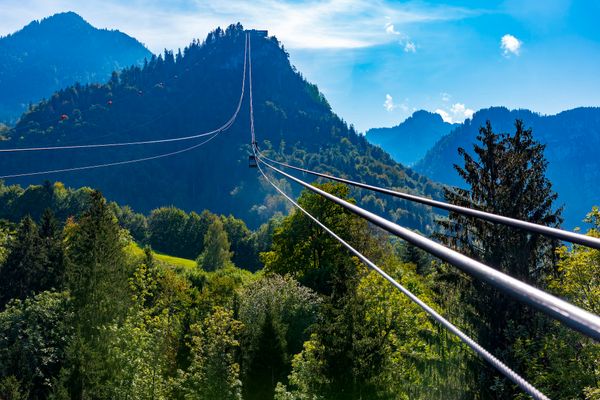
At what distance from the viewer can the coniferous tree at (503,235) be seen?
70.2ft

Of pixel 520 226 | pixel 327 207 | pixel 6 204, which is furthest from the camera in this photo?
pixel 6 204

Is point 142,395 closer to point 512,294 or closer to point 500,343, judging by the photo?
point 500,343

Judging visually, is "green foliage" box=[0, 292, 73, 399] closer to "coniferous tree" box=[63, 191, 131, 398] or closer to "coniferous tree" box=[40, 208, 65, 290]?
"coniferous tree" box=[63, 191, 131, 398]

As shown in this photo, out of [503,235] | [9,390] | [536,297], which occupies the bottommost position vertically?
[9,390]

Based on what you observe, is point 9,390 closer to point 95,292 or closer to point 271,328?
point 95,292

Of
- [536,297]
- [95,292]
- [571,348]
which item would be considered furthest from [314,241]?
[536,297]

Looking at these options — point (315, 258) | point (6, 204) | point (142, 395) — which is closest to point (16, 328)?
point (142, 395)

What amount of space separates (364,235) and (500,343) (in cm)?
3123

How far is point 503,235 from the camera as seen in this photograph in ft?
75.8

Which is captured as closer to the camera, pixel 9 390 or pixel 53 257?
pixel 9 390

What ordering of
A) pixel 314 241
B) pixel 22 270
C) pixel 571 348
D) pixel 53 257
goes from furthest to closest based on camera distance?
pixel 53 257 → pixel 22 270 → pixel 314 241 → pixel 571 348

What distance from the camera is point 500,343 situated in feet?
71.8

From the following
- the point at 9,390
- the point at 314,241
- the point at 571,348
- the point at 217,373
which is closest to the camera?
the point at 571,348

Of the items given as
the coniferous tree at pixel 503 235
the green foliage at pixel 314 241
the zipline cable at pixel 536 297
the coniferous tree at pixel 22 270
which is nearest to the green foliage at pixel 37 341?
the coniferous tree at pixel 22 270
